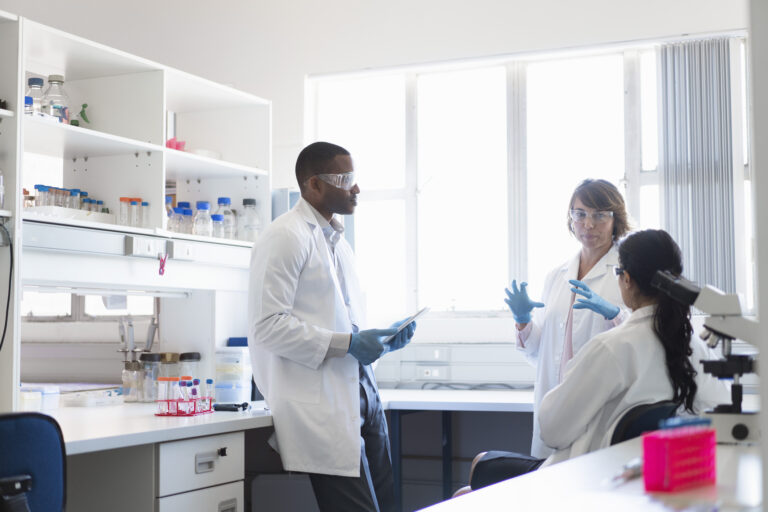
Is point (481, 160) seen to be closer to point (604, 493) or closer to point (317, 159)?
point (317, 159)

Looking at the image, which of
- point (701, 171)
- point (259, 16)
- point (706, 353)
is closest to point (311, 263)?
point (706, 353)

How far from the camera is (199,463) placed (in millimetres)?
2271

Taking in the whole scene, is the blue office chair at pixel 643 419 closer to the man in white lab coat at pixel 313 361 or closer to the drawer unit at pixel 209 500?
the man in white lab coat at pixel 313 361

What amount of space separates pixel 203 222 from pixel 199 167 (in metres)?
0.22

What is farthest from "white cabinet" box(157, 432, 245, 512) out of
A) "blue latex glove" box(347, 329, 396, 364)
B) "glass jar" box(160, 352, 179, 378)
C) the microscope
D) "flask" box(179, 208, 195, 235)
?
the microscope

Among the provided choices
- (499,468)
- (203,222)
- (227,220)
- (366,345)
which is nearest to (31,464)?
(366,345)

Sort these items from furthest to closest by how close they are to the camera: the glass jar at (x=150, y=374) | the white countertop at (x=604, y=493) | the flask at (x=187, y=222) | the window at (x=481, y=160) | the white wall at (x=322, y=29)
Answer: the window at (x=481, y=160), the white wall at (x=322, y=29), the flask at (x=187, y=222), the glass jar at (x=150, y=374), the white countertop at (x=604, y=493)

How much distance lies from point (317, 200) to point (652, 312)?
1.07m

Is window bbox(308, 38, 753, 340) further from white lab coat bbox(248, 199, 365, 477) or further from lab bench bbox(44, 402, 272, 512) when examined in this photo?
lab bench bbox(44, 402, 272, 512)

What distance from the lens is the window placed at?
3680 mm

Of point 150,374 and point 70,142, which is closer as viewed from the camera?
point 70,142

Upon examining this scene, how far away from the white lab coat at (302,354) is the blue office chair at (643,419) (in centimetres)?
83

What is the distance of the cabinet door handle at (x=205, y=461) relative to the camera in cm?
226

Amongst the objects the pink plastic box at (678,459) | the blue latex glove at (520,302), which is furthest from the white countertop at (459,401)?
the pink plastic box at (678,459)
